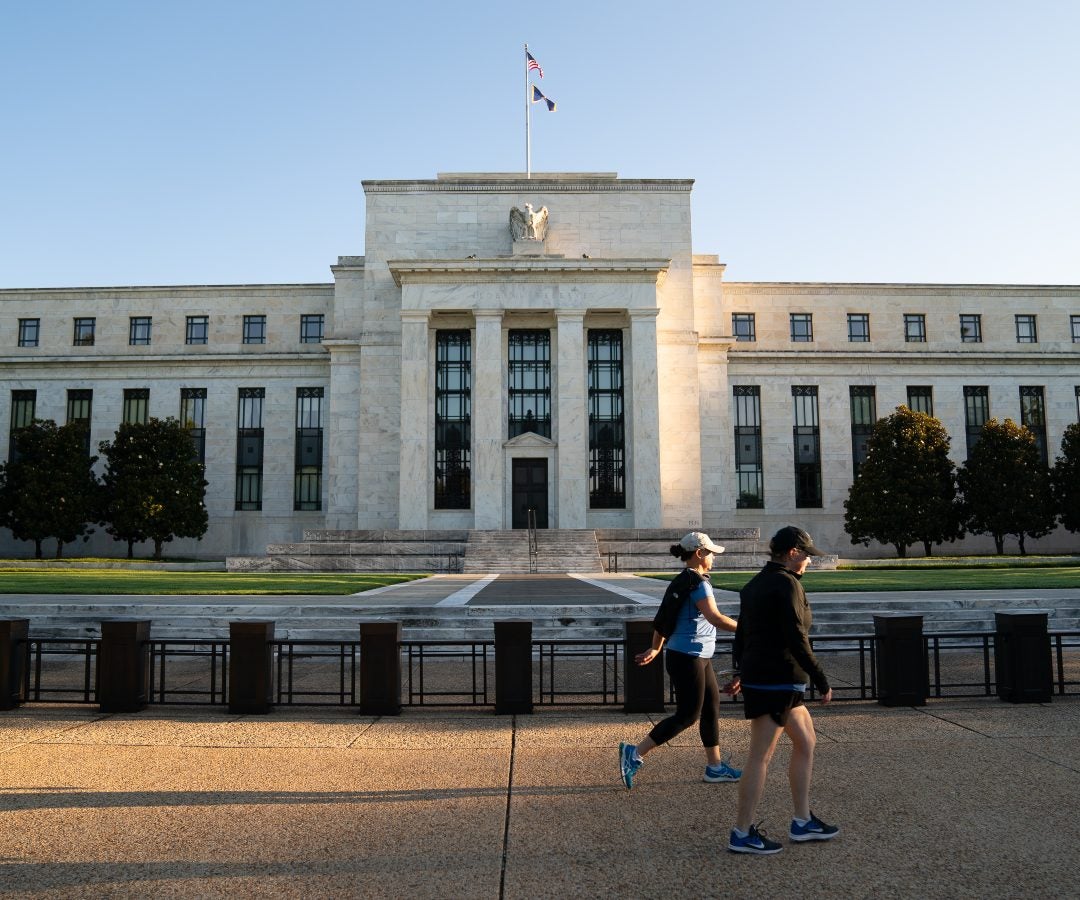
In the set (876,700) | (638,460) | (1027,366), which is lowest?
(876,700)

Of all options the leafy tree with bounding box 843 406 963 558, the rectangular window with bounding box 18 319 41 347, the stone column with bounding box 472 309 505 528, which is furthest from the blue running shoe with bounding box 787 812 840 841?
the rectangular window with bounding box 18 319 41 347

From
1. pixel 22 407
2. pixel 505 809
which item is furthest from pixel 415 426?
pixel 505 809

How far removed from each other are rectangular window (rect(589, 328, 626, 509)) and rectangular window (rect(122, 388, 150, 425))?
1017 inches

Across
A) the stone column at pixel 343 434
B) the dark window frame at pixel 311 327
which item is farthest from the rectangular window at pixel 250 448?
the stone column at pixel 343 434

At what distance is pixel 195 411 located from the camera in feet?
164

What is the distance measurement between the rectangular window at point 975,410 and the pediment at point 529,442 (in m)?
25.1

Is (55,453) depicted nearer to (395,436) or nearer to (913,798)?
(395,436)

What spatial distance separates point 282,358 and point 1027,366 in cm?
4302

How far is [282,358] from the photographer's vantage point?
161 feet

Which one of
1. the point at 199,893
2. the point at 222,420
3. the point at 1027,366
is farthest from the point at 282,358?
the point at 199,893

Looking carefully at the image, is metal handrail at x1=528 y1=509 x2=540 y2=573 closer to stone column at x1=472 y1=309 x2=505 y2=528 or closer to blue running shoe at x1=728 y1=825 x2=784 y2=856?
stone column at x1=472 y1=309 x2=505 y2=528

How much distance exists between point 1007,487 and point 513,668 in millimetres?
40788

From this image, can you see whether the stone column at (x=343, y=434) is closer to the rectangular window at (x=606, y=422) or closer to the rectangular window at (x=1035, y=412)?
the rectangular window at (x=606, y=422)

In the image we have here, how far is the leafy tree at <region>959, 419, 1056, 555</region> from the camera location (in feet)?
142
